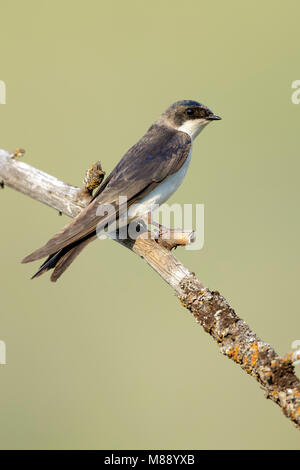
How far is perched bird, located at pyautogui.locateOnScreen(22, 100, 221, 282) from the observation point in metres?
3.84

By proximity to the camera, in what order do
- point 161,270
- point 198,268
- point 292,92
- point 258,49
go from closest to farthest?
point 161,270 → point 198,268 → point 292,92 → point 258,49

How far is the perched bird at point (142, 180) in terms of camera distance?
12.6 ft

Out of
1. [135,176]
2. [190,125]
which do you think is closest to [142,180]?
[135,176]

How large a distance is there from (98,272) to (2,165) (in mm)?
2301

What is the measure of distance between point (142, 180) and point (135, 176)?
0.05 metres

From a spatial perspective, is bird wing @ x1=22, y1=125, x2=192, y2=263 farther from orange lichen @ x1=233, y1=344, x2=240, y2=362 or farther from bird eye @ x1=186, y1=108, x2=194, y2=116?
orange lichen @ x1=233, y1=344, x2=240, y2=362

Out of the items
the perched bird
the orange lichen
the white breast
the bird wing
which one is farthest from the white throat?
the orange lichen

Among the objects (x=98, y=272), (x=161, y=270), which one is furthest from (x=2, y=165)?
(x=98, y=272)

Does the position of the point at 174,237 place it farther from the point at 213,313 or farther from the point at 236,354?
the point at 236,354

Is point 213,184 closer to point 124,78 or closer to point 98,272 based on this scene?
point 98,272

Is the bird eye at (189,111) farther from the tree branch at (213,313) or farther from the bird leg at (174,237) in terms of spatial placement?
the bird leg at (174,237)

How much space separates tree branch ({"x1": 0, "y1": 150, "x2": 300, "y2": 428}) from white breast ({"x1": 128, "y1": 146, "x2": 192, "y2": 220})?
0.72ft

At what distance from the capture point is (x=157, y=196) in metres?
4.32

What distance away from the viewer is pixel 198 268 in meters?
6.63
